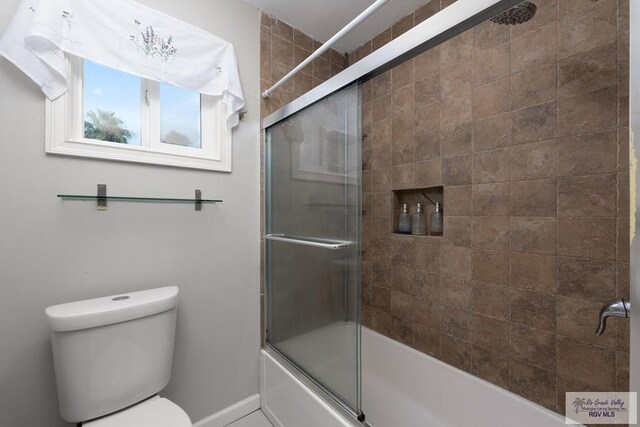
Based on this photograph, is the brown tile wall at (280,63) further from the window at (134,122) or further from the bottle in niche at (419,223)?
the bottle in niche at (419,223)

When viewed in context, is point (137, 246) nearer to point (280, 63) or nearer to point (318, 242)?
point (318, 242)

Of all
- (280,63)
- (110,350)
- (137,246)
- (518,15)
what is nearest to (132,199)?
(137,246)

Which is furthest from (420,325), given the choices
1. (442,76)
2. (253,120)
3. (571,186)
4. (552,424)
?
(253,120)

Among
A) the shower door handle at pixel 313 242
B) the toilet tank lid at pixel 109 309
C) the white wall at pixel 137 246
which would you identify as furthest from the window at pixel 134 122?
the toilet tank lid at pixel 109 309

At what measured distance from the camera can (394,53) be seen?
3.14 ft

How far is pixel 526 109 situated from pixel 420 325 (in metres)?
1.23

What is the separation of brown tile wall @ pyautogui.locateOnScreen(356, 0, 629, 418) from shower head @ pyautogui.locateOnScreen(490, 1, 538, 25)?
39mm

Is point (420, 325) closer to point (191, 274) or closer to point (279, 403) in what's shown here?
point (279, 403)

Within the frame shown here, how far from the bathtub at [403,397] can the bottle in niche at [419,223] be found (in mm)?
690

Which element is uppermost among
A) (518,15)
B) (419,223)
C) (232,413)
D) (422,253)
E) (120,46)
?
(518,15)

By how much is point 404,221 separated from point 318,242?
0.70 m

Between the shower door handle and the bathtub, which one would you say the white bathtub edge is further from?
the shower door handle

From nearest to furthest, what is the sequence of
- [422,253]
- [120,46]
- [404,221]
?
1. [120,46]
2. [422,253]
3. [404,221]

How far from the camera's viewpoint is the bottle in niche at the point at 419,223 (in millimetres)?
1732
